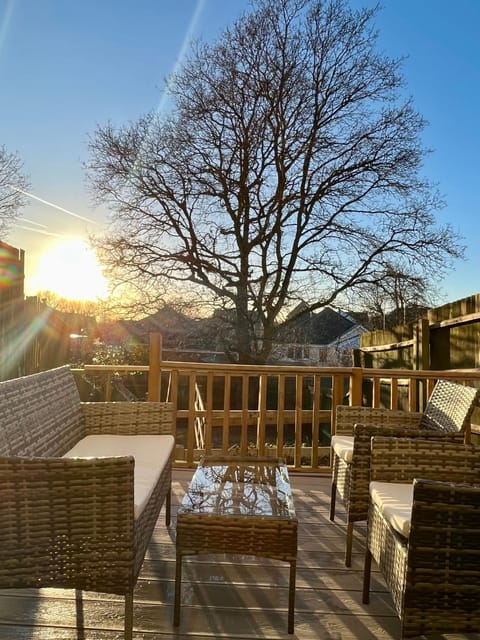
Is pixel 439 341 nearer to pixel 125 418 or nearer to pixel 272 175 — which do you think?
pixel 125 418

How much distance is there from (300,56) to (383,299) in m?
4.24

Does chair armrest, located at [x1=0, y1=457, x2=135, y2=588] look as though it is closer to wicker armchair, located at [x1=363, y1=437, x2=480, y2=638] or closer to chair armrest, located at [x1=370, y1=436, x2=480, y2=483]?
wicker armchair, located at [x1=363, y1=437, x2=480, y2=638]

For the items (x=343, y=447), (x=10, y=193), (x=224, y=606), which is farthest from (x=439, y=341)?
(x=10, y=193)

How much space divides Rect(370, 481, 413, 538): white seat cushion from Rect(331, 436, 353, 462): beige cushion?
47cm

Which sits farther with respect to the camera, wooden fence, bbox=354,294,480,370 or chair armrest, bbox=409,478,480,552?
wooden fence, bbox=354,294,480,370

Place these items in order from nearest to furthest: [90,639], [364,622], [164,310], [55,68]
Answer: [90,639], [364,622], [55,68], [164,310]

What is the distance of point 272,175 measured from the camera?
7.82 metres

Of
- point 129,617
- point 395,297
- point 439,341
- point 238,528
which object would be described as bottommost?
point 129,617

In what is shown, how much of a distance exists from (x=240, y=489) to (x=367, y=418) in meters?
1.15

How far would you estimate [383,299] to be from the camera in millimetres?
7953

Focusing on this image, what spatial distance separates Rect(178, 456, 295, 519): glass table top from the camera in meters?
1.72

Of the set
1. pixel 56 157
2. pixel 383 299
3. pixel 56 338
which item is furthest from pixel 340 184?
pixel 56 338

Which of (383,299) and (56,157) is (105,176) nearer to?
(56,157)

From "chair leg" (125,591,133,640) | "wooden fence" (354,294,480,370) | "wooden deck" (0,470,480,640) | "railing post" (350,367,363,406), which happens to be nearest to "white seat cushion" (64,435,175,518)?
"chair leg" (125,591,133,640)
